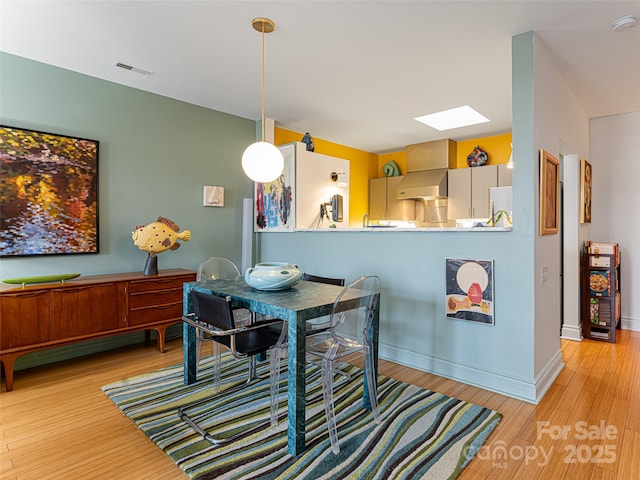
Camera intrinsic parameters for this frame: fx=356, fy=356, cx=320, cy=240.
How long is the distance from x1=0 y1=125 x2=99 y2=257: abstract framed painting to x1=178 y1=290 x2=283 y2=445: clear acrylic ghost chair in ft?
5.32

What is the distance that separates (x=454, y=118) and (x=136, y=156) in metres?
3.75

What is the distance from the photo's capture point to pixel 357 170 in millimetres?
6285

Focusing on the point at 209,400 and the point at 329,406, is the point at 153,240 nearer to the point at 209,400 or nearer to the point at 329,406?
the point at 209,400

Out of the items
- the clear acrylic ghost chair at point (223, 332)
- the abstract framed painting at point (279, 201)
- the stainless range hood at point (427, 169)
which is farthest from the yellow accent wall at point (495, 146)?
the clear acrylic ghost chair at point (223, 332)

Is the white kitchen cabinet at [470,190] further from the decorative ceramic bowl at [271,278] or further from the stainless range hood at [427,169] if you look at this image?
the decorative ceramic bowl at [271,278]

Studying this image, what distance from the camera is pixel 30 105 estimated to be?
300 centimetres

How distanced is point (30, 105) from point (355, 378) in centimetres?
351

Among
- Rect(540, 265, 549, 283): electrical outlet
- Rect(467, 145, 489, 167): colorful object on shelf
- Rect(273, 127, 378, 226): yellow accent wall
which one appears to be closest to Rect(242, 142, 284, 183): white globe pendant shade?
Rect(540, 265, 549, 283): electrical outlet

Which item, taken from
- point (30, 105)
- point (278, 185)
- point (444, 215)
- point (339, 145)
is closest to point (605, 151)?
point (444, 215)

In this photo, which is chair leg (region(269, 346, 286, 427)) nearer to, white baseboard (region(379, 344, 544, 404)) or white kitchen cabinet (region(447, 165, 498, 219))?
white baseboard (region(379, 344, 544, 404))

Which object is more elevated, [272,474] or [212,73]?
[212,73]

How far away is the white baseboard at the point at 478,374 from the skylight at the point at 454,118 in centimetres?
281

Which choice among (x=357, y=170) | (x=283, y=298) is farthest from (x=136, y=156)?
(x=357, y=170)

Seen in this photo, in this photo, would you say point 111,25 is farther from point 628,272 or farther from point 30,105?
point 628,272
